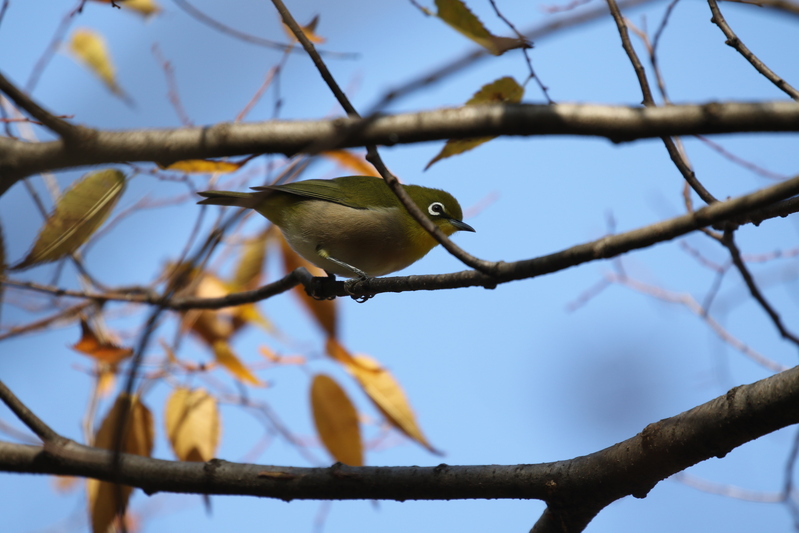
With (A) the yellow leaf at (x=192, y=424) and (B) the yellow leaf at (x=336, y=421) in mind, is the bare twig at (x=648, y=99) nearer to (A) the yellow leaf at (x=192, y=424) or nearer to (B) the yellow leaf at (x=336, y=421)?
(B) the yellow leaf at (x=336, y=421)

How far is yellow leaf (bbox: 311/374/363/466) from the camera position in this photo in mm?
3668

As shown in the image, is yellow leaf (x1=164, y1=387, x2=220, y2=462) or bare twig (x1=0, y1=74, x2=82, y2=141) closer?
bare twig (x1=0, y1=74, x2=82, y2=141)

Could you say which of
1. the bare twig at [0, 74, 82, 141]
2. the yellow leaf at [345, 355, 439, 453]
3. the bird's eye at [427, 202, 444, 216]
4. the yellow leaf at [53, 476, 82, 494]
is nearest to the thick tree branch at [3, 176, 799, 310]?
the bare twig at [0, 74, 82, 141]

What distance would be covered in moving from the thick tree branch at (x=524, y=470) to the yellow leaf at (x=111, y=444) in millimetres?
231

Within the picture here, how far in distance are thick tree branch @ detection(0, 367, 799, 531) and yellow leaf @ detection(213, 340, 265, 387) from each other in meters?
0.88

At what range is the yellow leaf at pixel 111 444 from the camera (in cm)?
322

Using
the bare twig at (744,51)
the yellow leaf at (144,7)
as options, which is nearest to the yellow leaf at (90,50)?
the yellow leaf at (144,7)

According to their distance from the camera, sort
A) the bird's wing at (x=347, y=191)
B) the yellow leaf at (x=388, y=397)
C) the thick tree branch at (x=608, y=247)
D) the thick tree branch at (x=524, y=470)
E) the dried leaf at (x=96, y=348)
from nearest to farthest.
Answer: the thick tree branch at (x=608, y=247) → the thick tree branch at (x=524, y=470) → the dried leaf at (x=96, y=348) → the yellow leaf at (x=388, y=397) → the bird's wing at (x=347, y=191)

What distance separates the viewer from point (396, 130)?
177 cm

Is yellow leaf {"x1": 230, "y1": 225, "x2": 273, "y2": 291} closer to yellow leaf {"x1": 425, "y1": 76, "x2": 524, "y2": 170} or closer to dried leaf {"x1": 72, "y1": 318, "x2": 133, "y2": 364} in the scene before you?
dried leaf {"x1": 72, "y1": 318, "x2": 133, "y2": 364}

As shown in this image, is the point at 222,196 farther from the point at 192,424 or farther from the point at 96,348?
the point at 192,424

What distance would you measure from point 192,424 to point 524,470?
1955 millimetres

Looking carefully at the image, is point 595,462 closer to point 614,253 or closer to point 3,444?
point 614,253

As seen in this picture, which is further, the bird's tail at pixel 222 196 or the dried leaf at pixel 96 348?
the bird's tail at pixel 222 196
